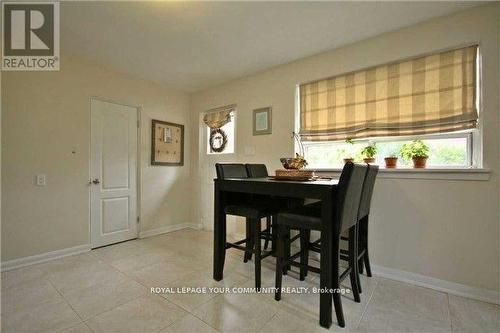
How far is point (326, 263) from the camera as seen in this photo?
5.07ft

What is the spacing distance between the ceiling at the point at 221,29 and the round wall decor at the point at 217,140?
42.3 inches

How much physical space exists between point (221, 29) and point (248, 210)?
173cm

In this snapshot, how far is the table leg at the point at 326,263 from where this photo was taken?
154cm

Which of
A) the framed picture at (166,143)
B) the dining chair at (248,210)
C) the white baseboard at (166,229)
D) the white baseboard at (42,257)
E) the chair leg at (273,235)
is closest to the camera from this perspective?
the dining chair at (248,210)

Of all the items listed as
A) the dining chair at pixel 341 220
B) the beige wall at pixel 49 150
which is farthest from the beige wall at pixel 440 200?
the beige wall at pixel 49 150

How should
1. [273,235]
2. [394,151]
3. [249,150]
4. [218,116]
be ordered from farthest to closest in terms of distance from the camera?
[218,116], [249,150], [273,235], [394,151]

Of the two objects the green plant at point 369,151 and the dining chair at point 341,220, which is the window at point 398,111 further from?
the dining chair at point 341,220

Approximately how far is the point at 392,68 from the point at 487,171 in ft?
3.92

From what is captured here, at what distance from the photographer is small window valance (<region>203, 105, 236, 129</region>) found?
→ 364 centimetres

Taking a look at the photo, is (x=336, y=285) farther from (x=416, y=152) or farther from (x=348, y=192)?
(x=416, y=152)

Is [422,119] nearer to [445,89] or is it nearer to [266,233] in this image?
[445,89]

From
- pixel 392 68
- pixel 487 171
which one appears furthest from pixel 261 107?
pixel 487 171

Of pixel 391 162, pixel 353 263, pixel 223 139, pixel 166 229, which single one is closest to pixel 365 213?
pixel 353 263

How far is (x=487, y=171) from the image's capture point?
6.09 ft
